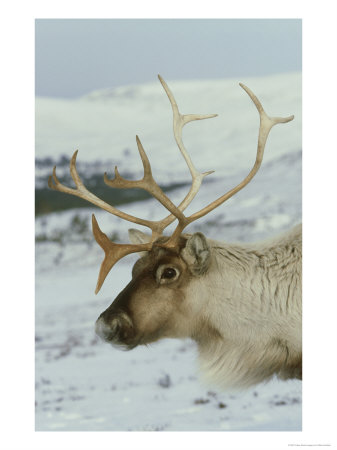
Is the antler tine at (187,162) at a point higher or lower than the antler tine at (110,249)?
higher

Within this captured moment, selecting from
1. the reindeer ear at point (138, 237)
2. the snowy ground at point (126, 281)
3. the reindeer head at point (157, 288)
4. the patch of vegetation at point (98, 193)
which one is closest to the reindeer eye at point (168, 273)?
the reindeer head at point (157, 288)

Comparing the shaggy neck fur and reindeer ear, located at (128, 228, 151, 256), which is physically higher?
reindeer ear, located at (128, 228, 151, 256)

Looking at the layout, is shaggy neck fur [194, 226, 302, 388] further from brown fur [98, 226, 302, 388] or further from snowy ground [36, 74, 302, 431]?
snowy ground [36, 74, 302, 431]

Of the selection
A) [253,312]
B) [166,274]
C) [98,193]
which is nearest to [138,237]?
[166,274]

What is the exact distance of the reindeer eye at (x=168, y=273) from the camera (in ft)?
9.95

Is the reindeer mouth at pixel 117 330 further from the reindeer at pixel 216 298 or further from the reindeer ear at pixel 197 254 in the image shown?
the reindeer ear at pixel 197 254

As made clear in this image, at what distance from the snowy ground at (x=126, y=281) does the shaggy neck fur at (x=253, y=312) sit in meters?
0.21

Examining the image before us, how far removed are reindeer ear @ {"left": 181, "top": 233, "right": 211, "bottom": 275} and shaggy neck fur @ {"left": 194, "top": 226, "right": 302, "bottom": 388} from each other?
0.20ft

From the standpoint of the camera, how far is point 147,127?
25.4 feet

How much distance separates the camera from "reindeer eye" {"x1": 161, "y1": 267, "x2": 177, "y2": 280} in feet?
9.95

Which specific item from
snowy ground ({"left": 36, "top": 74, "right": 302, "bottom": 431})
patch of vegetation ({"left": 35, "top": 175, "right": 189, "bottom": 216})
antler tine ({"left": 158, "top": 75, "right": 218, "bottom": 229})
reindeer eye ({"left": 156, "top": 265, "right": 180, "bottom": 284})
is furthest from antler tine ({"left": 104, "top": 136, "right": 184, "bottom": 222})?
patch of vegetation ({"left": 35, "top": 175, "right": 189, "bottom": 216})

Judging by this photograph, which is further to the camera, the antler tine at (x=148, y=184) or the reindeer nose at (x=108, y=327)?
the antler tine at (x=148, y=184)
